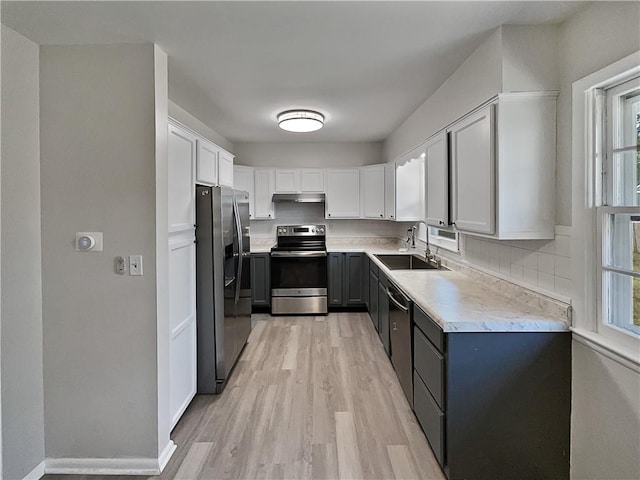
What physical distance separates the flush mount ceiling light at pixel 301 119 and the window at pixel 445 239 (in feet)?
5.48

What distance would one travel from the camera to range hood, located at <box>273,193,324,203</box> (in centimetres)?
520

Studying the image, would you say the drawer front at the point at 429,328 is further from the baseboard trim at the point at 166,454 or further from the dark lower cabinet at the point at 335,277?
the dark lower cabinet at the point at 335,277

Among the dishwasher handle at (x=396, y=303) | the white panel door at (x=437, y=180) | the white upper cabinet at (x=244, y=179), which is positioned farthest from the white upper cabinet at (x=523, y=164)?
the white upper cabinet at (x=244, y=179)

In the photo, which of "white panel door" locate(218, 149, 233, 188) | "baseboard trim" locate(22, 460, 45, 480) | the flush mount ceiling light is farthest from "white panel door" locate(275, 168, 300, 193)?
"baseboard trim" locate(22, 460, 45, 480)

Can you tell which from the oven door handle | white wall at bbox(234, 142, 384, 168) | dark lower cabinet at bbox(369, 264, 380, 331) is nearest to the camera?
dark lower cabinet at bbox(369, 264, 380, 331)

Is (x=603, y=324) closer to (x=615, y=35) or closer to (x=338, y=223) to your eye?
(x=615, y=35)

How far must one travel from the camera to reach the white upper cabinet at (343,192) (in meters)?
5.23

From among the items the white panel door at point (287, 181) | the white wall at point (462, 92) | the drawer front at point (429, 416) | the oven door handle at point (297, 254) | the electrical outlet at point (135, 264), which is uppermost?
the white wall at point (462, 92)

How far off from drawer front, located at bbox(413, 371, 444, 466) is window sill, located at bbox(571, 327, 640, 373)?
0.78m

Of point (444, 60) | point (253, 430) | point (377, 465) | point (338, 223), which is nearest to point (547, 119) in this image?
point (444, 60)

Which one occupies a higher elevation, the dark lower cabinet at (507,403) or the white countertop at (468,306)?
the white countertop at (468,306)

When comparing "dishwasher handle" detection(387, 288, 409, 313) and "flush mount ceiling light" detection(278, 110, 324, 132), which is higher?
"flush mount ceiling light" detection(278, 110, 324, 132)

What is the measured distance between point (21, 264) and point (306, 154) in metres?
4.08

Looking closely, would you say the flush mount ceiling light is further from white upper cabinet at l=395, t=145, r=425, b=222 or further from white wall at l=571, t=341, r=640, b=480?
white wall at l=571, t=341, r=640, b=480
